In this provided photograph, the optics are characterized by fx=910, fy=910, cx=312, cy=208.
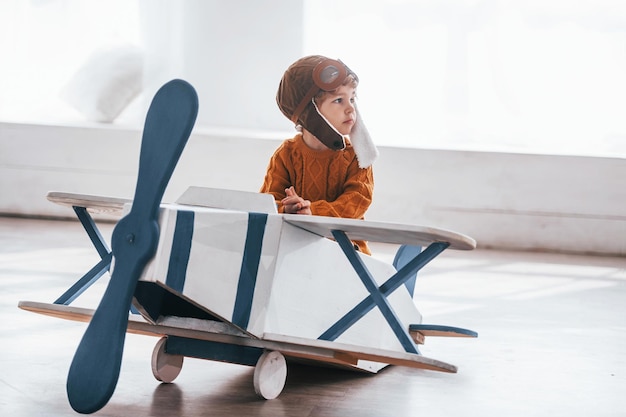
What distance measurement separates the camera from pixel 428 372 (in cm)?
201

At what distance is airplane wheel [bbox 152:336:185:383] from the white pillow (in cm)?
311

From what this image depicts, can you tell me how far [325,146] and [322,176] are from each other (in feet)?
0.22

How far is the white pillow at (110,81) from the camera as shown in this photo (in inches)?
183

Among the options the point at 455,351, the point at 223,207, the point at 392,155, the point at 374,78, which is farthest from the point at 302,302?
the point at 374,78

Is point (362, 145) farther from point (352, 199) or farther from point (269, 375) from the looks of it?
point (269, 375)

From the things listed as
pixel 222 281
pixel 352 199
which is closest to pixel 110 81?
pixel 352 199

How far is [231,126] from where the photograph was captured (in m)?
4.71

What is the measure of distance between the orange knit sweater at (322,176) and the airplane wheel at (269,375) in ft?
1.31

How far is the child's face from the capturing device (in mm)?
1944

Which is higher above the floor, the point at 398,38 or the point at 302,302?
the point at 398,38

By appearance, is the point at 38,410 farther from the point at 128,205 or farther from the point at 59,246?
the point at 59,246

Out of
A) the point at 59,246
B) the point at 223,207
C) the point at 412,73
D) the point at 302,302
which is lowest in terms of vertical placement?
the point at 59,246

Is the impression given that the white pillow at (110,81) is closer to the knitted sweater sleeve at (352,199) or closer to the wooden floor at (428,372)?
the wooden floor at (428,372)

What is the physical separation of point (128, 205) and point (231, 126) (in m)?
3.33
